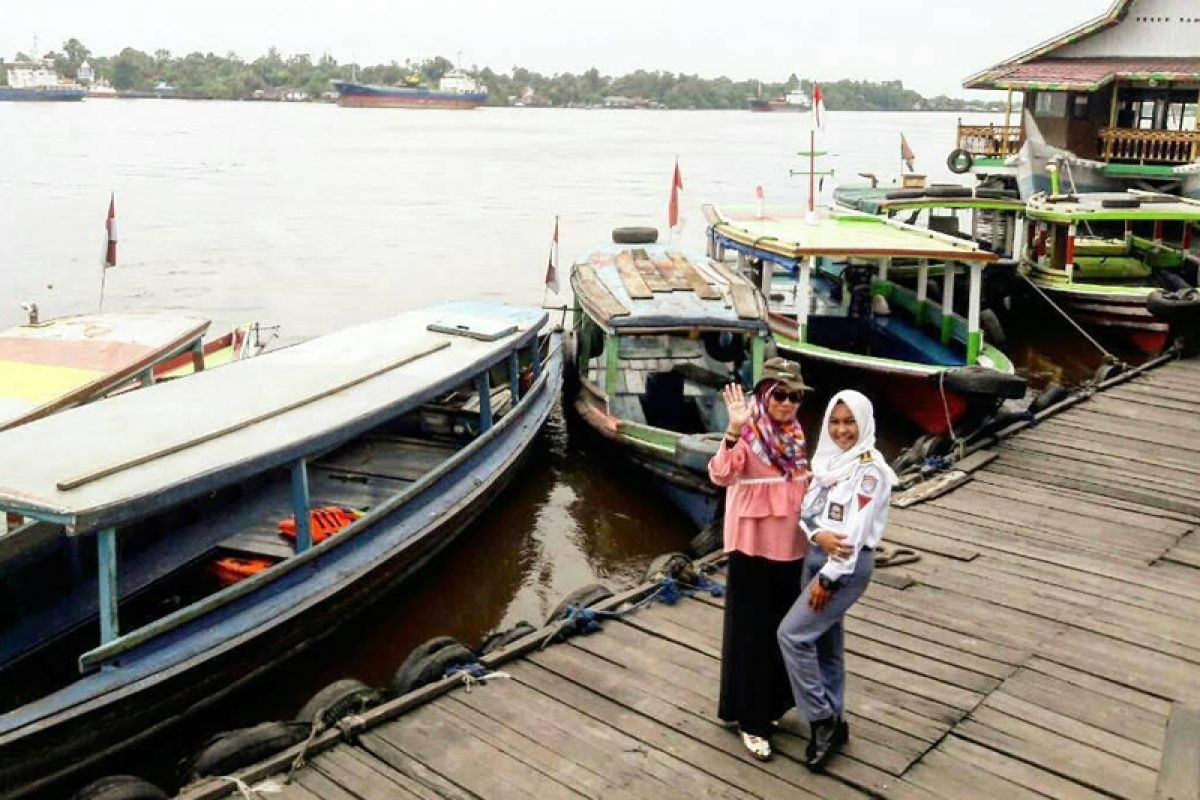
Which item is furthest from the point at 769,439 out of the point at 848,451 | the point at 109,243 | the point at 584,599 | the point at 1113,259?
the point at 1113,259

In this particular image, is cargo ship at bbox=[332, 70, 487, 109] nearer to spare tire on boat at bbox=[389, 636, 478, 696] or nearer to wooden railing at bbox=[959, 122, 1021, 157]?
wooden railing at bbox=[959, 122, 1021, 157]

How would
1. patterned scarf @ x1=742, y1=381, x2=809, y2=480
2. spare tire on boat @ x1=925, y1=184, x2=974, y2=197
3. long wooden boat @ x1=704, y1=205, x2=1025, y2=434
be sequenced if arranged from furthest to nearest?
1. spare tire on boat @ x1=925, y1=184, x2=974, y2=197
2. long wooden boat @ x1=704, y1=205, x2=1025, y2=434
3. patterned scarf @ x1=742, y1=381, x2=809, y2=480

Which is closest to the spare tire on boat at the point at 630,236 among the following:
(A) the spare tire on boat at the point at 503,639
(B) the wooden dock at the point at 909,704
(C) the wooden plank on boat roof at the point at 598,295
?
(C) the wooden plank on boat roof at the point at 598,295

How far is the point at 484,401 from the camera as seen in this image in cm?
1047

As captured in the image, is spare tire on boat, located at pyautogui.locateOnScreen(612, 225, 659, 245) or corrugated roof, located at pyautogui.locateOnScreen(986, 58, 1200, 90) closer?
spare tire on boat, located at pyautogui.locateOnScreen(612, 225, 659, 245)

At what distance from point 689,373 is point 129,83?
162198mm

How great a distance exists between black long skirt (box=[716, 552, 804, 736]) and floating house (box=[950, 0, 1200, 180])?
19.7 m

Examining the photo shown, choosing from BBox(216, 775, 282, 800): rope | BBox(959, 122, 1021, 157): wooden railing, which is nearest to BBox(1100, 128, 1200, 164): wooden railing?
BBox(959, 122, 1021, 157): wooden railing

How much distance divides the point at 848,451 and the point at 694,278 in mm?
8016

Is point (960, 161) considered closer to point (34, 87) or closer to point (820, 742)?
point (820, 742)

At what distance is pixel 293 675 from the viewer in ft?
26.2

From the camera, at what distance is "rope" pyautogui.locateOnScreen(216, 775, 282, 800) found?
4711 mm

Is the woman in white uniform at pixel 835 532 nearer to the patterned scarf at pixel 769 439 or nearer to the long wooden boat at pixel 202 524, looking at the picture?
the patterned scarf at pixel 769 439

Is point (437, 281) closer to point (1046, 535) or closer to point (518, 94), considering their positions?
point (1046, 535)
